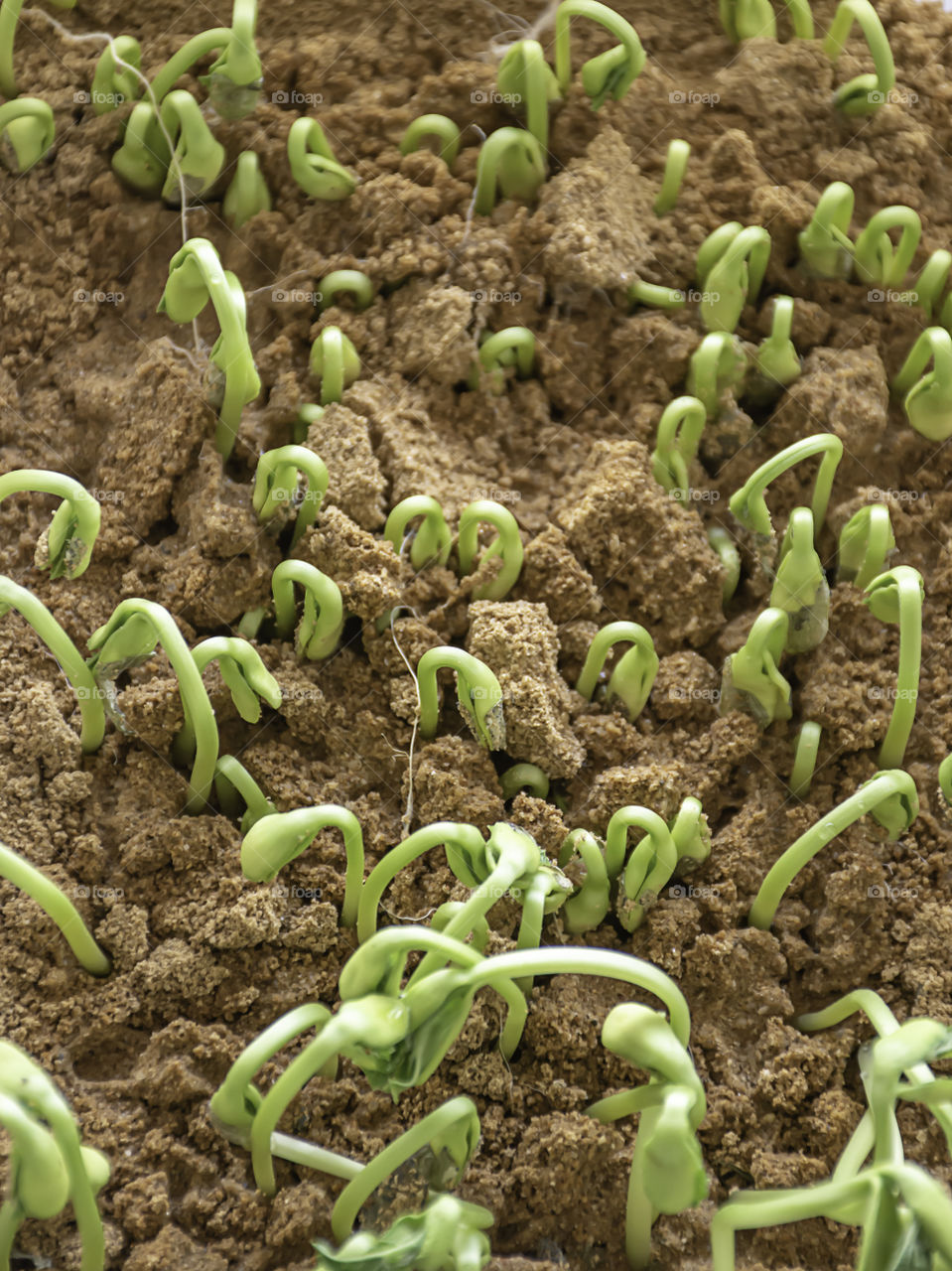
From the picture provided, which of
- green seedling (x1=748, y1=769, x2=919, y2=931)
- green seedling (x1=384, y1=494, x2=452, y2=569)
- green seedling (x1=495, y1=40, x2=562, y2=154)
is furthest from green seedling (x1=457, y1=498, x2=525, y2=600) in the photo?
green seedling (x1=495, y1=40, x2=562, y2=154)

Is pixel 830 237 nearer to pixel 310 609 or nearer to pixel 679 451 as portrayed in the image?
pixel 679 451

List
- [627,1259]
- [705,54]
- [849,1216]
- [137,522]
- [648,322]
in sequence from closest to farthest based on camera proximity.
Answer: [849,1216] < [627,1259] < [137,522] < [648,322] < [705,54]

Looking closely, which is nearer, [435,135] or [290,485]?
[290,485]

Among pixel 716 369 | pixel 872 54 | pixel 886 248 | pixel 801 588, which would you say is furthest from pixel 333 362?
pixel 872 54

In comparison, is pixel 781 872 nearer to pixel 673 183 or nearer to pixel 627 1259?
pixel 627 1259

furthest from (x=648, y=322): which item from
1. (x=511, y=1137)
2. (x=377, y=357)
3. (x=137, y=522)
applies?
(x=511, y=1137)

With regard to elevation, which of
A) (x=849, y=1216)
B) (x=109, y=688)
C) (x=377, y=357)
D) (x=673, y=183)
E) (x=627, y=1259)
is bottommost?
(x=627, y=1259)

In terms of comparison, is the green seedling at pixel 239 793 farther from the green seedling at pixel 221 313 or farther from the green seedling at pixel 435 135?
the green seedling at pixel 435 135

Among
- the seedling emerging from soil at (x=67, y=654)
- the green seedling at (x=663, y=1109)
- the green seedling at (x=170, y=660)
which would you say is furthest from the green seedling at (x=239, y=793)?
the green seedling at (x=663, y=1109)
